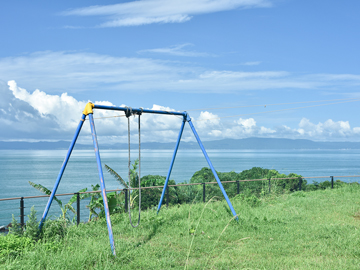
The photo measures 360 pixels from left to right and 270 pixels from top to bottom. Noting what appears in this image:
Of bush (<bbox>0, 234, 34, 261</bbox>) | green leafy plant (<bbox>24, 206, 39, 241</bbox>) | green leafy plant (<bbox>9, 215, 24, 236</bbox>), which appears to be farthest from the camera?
green leafy plant (<bbox>9, 215, 24, 236</bbox>)

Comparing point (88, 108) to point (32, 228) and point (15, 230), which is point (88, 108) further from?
point (15, 230)

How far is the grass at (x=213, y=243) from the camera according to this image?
5730mm

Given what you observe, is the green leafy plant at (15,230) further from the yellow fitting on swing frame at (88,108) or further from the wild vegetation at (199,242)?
the yellow fitting on swing frame at (88,108)

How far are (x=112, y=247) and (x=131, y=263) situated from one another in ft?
1.90

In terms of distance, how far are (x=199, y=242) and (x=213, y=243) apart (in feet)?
1.04

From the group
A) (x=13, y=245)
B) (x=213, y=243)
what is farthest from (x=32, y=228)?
(x=213, y=243)

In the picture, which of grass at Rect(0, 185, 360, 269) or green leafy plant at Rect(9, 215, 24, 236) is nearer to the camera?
grass at Rect(0, 185, 360, 269)

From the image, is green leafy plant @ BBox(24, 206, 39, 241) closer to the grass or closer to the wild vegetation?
the wild vegetation

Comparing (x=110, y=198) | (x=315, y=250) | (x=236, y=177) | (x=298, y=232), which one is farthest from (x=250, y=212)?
(x=236, y=177)

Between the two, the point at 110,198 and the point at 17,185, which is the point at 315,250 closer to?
the point at 110,198

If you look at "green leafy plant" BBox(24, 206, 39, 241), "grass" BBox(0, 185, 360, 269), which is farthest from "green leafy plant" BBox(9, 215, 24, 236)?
"grass" BBox(0, 185, 360, 269)

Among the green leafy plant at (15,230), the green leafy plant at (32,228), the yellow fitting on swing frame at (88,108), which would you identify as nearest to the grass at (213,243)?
the green leafy plant at (32,228)

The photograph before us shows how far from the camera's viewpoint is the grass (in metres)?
5.73

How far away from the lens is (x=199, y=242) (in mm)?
7188
